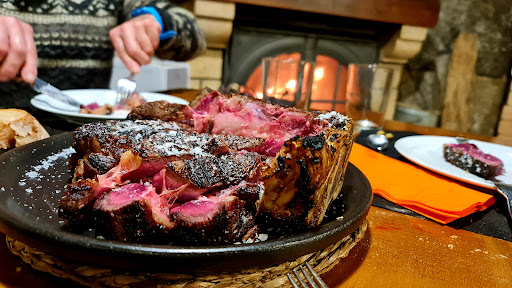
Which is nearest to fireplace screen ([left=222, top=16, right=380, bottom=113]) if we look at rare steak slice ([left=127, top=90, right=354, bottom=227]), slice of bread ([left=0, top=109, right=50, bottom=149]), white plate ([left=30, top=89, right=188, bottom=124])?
white plate ([left=30, top=89, right=188, bottom=124])

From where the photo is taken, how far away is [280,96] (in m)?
1.99

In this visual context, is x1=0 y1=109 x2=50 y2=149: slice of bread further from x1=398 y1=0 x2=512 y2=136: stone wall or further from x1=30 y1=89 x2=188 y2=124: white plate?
x1=398 y1=0 x2=512 y2=136: stone wall

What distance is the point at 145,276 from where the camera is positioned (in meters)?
0.58

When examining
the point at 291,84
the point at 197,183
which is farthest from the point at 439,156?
the point at 197,183

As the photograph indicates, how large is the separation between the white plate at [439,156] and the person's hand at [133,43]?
1249 millimetres

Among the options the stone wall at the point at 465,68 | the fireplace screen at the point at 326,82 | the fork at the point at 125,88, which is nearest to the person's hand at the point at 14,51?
the fork at the point at 125,88

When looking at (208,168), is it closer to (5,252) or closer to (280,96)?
(5,252)

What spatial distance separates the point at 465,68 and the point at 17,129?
414 centimetres

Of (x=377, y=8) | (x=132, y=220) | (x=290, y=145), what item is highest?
(x=377, y=8)

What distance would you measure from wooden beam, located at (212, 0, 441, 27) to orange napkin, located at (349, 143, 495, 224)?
224 centimetres

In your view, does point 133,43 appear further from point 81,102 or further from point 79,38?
point 79,38

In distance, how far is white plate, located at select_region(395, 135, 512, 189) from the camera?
1236 millimetres

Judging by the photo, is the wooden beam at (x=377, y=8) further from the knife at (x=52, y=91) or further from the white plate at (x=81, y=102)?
the knife at (x=52, y=91)

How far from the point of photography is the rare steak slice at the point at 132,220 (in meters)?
0.63
